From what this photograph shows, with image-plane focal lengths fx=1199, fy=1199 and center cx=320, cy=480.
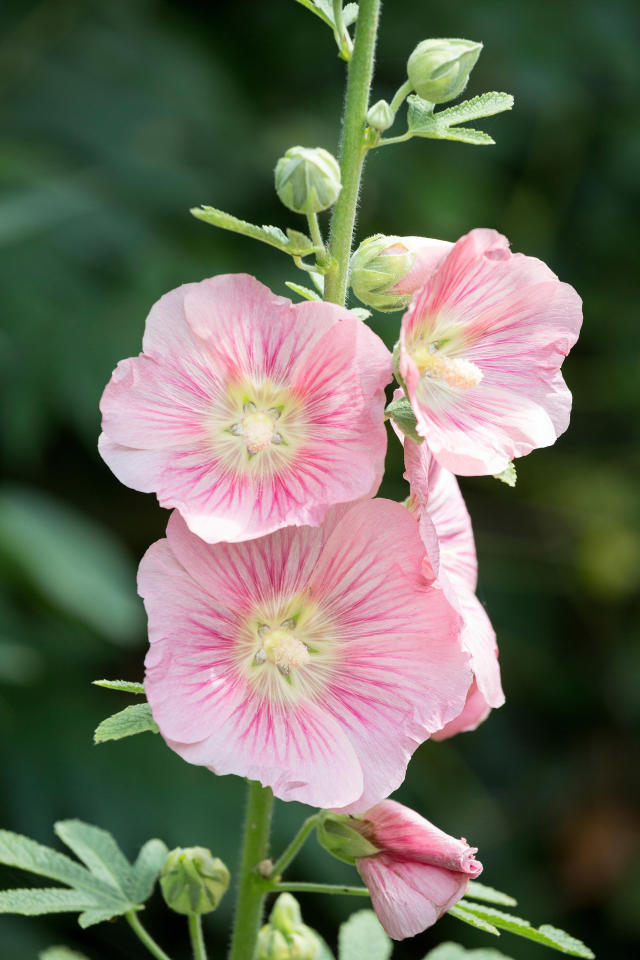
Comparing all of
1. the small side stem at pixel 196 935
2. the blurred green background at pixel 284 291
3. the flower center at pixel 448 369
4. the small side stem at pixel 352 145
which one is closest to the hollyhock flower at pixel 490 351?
the flower center at pixel 448 369

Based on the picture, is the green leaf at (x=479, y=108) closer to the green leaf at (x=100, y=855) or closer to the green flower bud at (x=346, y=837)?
the green flower bud at (x=346, y=837)

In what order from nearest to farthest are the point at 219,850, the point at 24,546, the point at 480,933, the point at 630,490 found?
1. the point at 24,546
2. the point at 219,850
3. the point at 480,933
4. the point at 630,490

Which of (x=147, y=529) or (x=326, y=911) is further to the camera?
(x=147, y=529)

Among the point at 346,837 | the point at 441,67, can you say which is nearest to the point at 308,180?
the point at 441,67

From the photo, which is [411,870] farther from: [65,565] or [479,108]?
[65,565]

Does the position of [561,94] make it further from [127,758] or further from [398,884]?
[398,884]

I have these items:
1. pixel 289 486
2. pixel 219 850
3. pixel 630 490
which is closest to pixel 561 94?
pixel 630 490

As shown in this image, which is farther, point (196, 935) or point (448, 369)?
point (196, 935)
